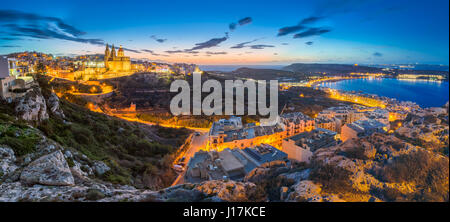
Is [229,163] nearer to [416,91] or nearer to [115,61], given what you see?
[416,91]

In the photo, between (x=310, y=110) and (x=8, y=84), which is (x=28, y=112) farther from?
(x=310, y=110)

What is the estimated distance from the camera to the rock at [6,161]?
2.96 m

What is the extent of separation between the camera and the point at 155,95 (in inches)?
1111

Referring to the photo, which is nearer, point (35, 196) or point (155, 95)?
point (35, 196)

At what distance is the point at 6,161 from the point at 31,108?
492cm

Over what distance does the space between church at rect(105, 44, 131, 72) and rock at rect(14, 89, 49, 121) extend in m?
37.9

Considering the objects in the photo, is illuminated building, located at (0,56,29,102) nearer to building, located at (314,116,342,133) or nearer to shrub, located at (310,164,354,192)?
shrub, located at (310,164,354,192)

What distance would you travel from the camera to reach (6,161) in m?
3.19

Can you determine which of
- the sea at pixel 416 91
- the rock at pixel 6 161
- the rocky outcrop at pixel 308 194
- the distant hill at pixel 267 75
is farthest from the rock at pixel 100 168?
the distant hill at pixel 267 75

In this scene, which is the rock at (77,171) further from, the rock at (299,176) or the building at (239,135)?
the building at (239,135)

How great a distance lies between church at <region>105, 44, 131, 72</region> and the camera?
41.6 m
